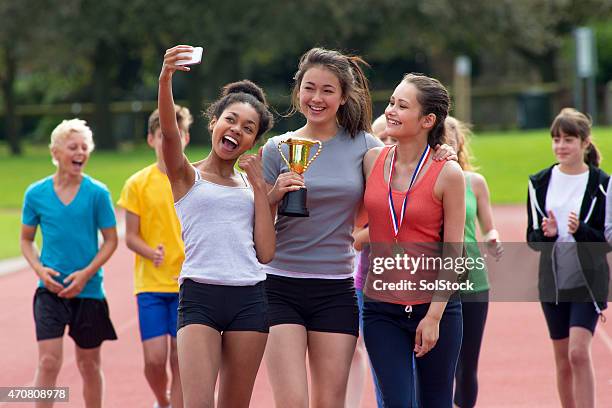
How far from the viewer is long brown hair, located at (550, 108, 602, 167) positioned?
661cm

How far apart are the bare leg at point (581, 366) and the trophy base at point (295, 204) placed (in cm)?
229

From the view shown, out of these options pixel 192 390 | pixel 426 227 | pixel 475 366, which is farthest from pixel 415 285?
pixel 475 366

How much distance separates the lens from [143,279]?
22.6 feet

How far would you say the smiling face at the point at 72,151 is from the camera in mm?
6664

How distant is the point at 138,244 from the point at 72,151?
0.72m

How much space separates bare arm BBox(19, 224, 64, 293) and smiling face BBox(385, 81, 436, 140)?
2.64 metres

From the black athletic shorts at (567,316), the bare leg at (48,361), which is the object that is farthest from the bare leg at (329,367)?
the bare leg at (48,361)

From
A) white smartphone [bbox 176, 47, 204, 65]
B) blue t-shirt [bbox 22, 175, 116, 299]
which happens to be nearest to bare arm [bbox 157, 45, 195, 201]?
white smartphone [bbox 176, 47, 204, 65]

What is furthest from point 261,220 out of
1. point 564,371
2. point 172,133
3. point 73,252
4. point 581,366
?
point 564,371

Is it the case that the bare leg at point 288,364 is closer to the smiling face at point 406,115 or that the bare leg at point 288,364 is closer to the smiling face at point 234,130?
the smiling face at point 234,130

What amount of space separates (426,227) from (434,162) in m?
0.30

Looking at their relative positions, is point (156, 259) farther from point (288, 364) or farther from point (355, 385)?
point (288, 364)

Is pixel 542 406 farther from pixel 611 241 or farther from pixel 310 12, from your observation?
pixel 310 12

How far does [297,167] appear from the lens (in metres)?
5.00
